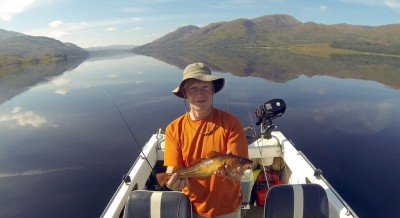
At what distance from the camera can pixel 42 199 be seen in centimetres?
1085

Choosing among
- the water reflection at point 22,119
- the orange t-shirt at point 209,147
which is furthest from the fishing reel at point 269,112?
the water reflection at point 22,119

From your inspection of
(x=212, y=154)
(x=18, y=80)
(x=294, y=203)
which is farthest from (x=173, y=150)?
(x=18, y=80)

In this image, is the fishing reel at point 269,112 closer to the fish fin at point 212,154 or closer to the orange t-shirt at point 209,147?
the orange t-shirt at point 209,147

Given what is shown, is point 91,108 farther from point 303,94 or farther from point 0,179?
point 303,94

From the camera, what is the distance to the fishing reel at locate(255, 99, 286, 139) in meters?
7.54

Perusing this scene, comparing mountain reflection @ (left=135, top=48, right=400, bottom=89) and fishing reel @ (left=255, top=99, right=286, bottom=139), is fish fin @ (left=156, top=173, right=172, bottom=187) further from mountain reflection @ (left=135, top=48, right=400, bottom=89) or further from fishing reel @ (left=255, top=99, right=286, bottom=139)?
mountain reflection @ (left=135, top=48, right=400, bottom=89)

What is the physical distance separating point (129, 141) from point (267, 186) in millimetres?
10368

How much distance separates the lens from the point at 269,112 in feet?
24.8

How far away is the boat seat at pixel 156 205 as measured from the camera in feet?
13.2

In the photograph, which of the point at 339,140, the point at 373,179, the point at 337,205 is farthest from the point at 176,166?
the point at 339,140

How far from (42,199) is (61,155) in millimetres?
Answer: 4228

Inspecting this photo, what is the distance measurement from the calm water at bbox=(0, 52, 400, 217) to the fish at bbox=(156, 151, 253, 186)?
23.9 feet

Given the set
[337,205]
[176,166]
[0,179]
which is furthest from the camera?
[0,179]

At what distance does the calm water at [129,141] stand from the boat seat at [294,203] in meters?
6.31
